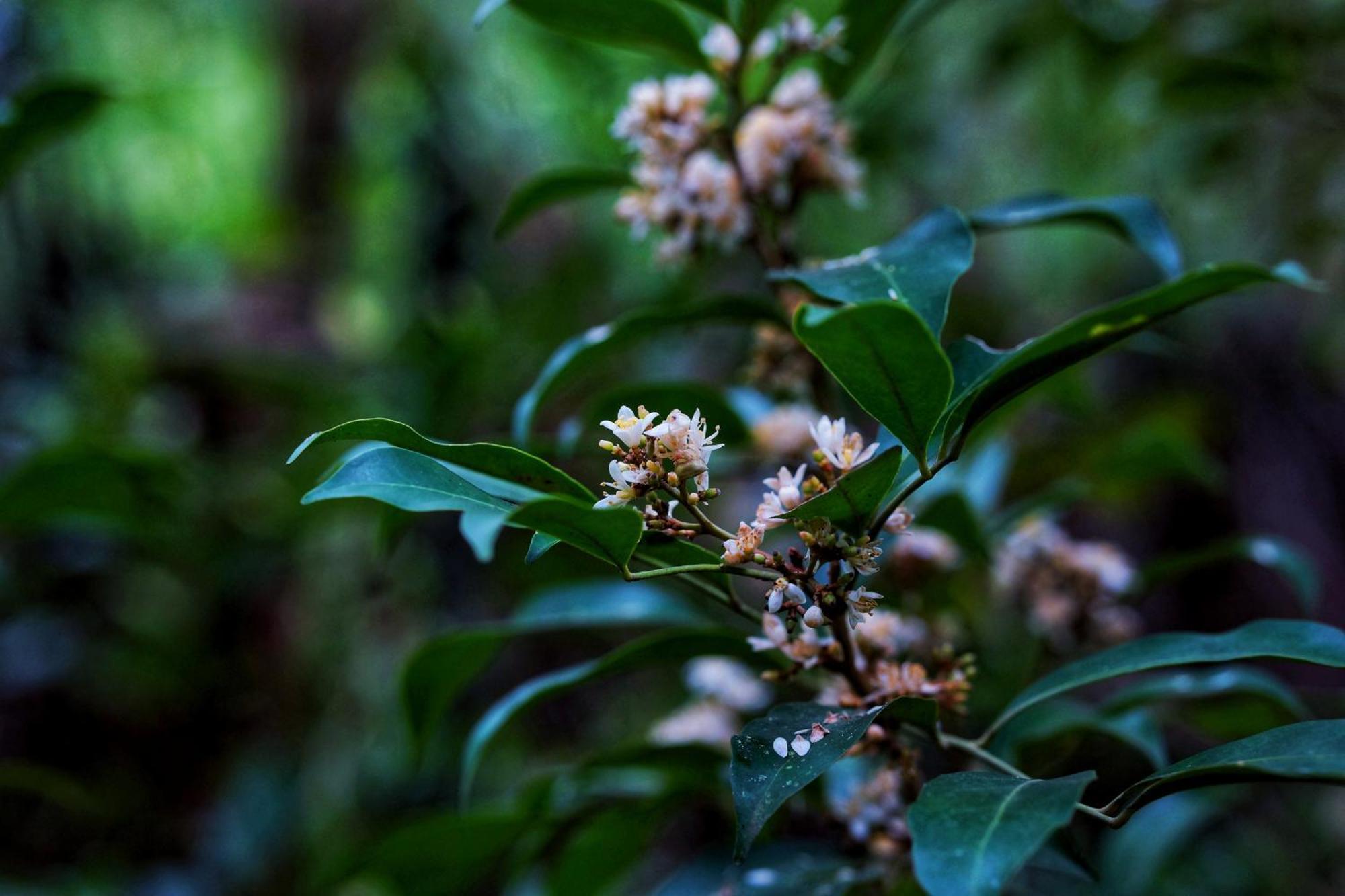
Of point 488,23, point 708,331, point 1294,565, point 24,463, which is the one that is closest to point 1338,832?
point 1294,565

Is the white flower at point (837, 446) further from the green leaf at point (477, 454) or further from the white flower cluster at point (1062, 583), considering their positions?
the white flower cluster at point (1062, 583)

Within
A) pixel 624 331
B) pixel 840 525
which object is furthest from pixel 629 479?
pixel 624 331

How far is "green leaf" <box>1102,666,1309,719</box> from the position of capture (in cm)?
77

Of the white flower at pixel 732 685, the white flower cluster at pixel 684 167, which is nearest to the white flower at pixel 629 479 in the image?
the white flower cluster at pixel 684 167

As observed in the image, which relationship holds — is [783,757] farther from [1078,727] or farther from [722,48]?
[722,48]

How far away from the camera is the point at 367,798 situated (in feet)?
5.37

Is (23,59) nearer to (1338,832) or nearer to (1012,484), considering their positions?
(1012,484)

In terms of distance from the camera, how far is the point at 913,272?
0.60 metres

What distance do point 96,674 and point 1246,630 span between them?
1.97 m

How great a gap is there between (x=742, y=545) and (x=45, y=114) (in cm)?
87

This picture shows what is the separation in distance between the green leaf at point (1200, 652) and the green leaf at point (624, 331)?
13.7 inches

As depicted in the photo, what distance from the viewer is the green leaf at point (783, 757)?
1.52ft

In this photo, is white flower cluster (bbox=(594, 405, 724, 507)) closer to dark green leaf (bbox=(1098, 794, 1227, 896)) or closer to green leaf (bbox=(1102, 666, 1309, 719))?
green leaf (bbox=(1102, 666, 1309, 719))

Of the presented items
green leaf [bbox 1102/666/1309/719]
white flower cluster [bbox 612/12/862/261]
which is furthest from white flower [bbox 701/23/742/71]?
green leaf [bbox 1102/666/1309/719]
